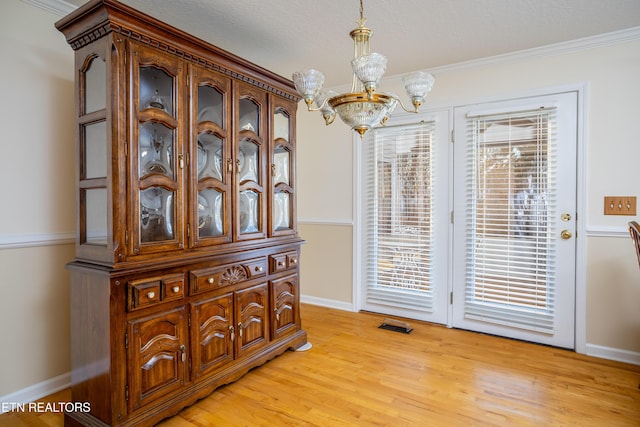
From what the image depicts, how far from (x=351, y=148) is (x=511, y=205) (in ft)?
5.45

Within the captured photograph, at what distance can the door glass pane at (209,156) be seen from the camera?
7.30 feet

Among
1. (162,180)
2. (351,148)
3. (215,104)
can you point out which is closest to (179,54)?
(215,104)

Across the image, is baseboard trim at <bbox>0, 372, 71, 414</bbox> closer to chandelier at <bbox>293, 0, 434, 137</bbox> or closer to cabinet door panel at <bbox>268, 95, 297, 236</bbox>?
cabinet door panel at <bbox>268, 95, 297, 236</bbox>

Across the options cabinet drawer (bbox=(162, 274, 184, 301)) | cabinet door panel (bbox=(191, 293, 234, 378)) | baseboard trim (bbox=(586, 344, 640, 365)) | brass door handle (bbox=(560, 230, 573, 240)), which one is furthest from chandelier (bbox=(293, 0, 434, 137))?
baseboard trim (bbox=(586, 344, 640, 365))

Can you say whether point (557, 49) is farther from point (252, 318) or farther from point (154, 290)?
point (154, 290)

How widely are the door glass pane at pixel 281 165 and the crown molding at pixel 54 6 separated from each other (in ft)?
5.15

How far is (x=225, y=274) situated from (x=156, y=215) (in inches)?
22.7

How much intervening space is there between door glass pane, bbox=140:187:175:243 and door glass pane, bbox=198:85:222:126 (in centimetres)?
52

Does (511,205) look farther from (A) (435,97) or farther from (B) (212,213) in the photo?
(B) (212,213)

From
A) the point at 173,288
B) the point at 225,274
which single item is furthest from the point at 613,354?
the point at 173,288

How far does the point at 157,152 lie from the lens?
6.59 feet

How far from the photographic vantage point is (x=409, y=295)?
12.0 feet

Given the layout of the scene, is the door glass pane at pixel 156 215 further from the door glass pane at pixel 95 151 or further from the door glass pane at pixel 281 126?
the door glass pane at pixel 281 126
